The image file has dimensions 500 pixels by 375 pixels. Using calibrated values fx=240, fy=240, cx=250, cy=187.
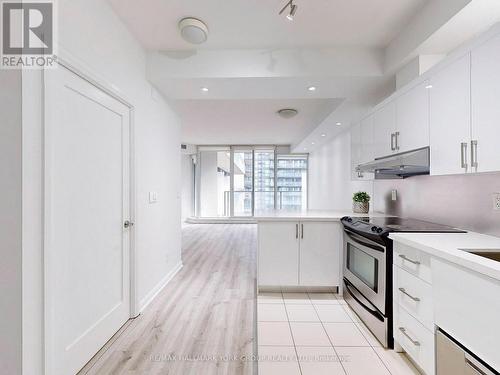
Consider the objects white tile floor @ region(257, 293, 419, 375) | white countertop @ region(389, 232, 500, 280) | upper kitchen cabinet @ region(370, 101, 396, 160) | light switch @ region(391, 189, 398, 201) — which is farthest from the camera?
light switch @ region(391, 189, 398, 201)

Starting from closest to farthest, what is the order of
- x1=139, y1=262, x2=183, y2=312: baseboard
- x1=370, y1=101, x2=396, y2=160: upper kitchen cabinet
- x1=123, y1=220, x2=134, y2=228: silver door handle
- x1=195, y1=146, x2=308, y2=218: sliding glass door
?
x1=123, y1=220, x2=134, y2=228: silver door handle → x1=370, y1=101, x2=396, y2=160: upper kitchen cabinet → x1=139, y1=262, x2=183, y2=312: baseboard → x1=195, y1=146, x2=308, y2=218: sliding glass door

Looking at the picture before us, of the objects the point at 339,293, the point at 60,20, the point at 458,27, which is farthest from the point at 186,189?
the point at 458,27

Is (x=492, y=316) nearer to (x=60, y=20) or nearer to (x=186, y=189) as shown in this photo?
(x=60, y=20)

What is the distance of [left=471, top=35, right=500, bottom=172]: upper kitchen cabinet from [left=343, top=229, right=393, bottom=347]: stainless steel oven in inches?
33.6

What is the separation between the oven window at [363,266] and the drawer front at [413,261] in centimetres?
26

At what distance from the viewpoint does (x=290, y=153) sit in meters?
8.06

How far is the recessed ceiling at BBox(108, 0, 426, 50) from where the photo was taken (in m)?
1.87

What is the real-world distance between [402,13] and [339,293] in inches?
109

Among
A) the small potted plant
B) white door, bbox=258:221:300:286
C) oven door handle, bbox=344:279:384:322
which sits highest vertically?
the small potted plant

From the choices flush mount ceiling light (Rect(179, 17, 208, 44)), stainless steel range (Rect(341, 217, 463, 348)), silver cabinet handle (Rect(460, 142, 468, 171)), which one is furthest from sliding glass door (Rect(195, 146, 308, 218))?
silver cabinet handle (Rect(460, 142, 468, 171))

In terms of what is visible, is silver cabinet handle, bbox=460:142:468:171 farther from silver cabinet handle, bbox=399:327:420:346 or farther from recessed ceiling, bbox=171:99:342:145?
recessed ceiling, bbox=171:99:342:145

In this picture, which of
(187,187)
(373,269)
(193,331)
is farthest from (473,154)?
A: (187,187)

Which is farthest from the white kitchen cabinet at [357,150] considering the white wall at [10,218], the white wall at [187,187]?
the white wall at [187,187]

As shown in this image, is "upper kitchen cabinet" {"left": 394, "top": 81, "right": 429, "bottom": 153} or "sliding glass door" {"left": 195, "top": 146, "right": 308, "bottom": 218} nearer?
"upper kitchen cabinet" {"left": 394, "top": 81, "right": 429, "bottom": 153}
